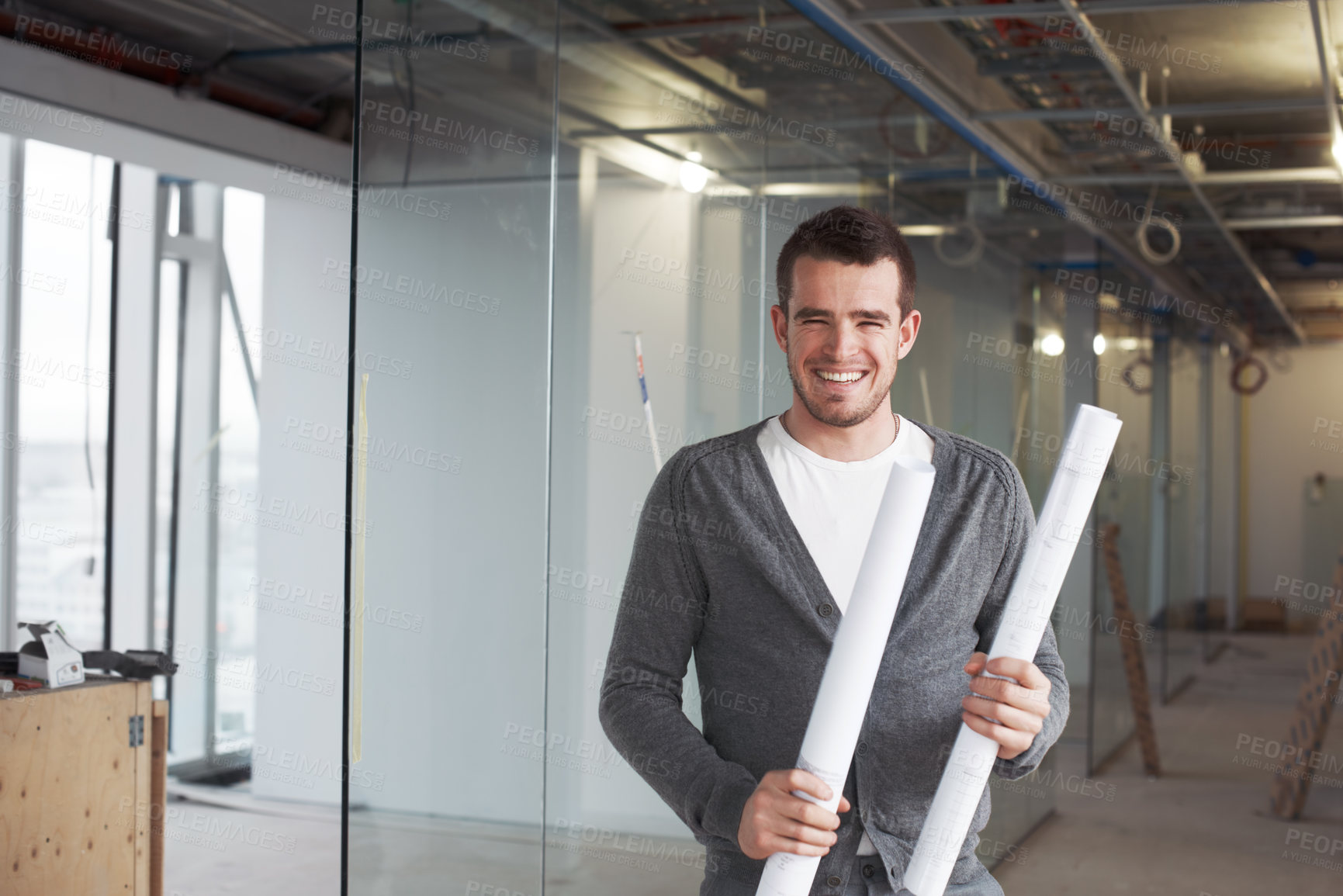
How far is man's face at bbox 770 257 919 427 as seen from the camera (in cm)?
133

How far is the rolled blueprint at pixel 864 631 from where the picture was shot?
3.58 ft

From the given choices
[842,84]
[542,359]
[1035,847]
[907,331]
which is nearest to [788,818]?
[907,331]

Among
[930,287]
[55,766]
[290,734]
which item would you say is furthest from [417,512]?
[290,734]

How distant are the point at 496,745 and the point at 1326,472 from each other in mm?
12718

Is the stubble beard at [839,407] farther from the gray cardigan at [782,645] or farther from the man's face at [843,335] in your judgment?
the gray cardigan at [782,645]

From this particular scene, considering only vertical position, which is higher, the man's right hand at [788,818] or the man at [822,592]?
the man at [822,592]

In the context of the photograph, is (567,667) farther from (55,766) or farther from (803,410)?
(803,410)

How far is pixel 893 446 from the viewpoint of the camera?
57.2 inches

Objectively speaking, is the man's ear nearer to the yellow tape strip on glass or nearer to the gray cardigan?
the gray cardigan

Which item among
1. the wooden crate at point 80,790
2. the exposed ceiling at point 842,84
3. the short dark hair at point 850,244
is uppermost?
the exposed ceiling at point 842,84

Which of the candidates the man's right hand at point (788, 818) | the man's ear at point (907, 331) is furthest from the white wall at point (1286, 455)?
the man's right hand at point (788, 818)

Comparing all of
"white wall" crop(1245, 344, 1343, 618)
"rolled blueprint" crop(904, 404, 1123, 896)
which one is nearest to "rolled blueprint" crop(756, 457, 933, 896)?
"rolled blueprint" crop(904, 404, 1123, 896)

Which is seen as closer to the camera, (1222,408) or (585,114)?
(585,114)

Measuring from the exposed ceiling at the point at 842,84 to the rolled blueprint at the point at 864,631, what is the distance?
157cm
